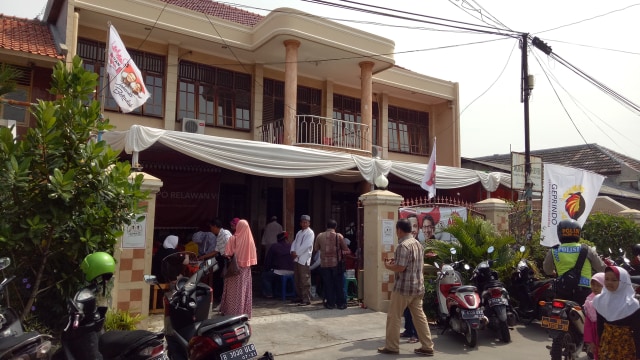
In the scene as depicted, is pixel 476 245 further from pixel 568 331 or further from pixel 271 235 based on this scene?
pixel 271 235

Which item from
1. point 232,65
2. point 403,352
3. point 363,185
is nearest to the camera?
point 403,352

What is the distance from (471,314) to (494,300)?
62cm

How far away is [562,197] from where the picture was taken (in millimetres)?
8047

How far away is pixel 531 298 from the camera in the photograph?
282 inches

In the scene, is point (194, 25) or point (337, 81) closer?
point (194, 25)

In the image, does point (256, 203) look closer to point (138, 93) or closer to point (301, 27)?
point (301, 27)

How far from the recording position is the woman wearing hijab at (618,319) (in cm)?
402

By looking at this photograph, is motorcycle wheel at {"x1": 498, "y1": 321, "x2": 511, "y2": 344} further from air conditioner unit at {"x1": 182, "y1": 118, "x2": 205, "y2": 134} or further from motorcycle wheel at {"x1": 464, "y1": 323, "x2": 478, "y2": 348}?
air conditioner unit at {"x1": 182, "y1": 118, "x2": 205, "y2": 134}

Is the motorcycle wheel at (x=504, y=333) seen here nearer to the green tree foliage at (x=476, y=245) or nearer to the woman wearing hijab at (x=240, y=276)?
the green tree foliage at (x=476, y=245)

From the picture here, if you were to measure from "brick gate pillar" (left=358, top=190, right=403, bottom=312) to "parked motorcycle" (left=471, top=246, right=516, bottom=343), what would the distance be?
160 cm

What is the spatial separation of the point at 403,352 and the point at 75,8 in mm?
9371

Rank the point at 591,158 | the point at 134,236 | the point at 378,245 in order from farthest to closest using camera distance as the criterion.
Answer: the point at 591,158 < the point at 378,245 < the point at 134,236

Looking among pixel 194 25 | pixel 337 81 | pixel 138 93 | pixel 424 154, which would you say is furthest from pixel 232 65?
pixel 424 154

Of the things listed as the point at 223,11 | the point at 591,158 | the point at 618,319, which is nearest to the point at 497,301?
the point at 618,319
